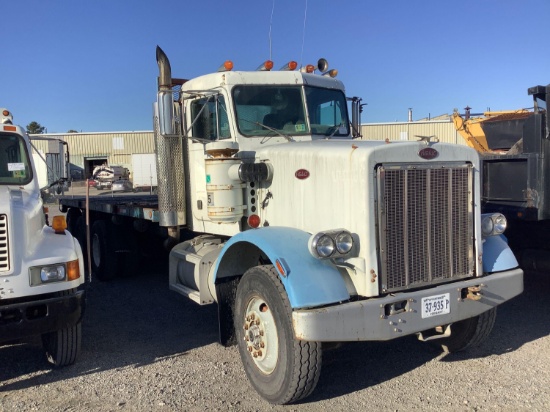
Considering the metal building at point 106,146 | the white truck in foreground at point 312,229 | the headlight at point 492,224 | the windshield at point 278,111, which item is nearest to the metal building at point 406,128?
the metal building at point 106,146

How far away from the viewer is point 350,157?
12.8ft

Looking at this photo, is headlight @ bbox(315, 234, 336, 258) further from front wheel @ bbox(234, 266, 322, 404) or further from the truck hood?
front wheel @ bbox(234, 266, 322, 404)

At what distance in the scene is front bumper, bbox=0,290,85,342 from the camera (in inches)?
160

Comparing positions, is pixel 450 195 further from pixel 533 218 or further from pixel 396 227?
pixel 533 218

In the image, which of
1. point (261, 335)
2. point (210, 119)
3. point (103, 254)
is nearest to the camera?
point (261, 335)

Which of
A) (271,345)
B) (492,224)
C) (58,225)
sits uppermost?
(58,225)

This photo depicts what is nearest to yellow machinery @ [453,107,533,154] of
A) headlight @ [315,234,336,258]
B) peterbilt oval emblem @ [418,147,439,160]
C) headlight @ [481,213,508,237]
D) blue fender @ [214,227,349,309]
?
headlight @ [481,213,508,237]

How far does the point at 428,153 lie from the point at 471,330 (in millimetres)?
1757

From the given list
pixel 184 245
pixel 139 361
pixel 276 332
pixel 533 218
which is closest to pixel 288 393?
pixel 276 332

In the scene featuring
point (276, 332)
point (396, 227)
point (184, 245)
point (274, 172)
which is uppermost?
point (274, 172)

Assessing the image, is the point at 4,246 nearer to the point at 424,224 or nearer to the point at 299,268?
the point at 299,268

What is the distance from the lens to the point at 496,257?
178 inches

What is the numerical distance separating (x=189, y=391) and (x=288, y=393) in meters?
0.93

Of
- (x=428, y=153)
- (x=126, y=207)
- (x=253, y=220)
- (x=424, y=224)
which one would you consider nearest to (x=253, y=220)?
(x=253, y=220)
